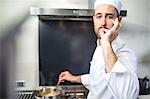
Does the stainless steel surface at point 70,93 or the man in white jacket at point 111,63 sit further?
the stainless steel surface at point 70,93

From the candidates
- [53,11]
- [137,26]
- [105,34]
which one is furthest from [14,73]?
[137,26]

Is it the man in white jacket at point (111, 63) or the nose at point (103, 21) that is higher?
the nose at point (103, 21)

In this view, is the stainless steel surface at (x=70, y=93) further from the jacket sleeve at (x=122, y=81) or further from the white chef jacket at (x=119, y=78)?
the jacket sleeve at (x=122, y=81)

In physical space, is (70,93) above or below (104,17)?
below

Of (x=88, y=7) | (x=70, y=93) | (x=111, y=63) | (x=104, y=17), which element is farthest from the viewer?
(x=88, y=7)

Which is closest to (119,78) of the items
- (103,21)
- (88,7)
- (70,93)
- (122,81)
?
(122,81)

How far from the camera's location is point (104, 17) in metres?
0.65

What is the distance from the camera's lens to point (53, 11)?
113cm

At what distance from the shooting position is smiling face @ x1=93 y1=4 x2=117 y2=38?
63 cm

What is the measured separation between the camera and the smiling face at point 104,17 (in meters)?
0.63

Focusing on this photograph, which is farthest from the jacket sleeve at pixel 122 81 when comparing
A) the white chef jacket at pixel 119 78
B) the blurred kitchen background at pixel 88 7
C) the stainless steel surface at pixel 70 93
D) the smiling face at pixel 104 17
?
the blurred kitchen background at pixel 88 7

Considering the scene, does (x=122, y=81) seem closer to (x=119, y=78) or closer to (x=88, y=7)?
(x=119, y=78)

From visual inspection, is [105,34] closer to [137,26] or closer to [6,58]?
[6,58]

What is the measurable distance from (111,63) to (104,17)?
6.7 inches
